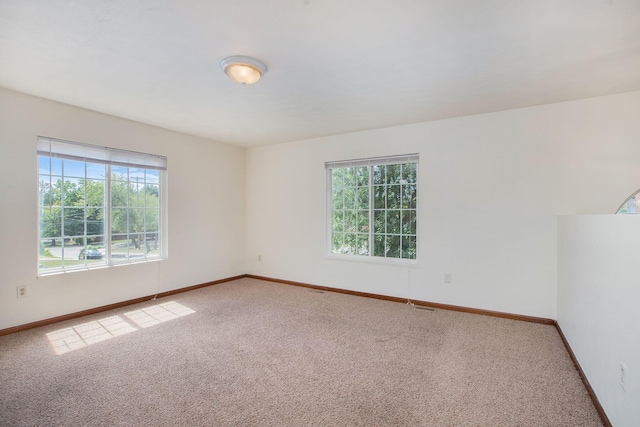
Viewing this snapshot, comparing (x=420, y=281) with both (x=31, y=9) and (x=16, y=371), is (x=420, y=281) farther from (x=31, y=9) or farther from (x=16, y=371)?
(x=31, y=9)

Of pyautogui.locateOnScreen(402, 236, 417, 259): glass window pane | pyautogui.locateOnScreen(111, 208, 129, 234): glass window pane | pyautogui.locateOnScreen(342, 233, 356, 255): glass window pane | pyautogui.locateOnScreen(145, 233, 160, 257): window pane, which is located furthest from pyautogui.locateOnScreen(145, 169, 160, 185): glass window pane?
pyautogui.locateOnScreen(402, 236, 417, 259): glass window pane

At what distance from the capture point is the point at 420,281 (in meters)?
4.07

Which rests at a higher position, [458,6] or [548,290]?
[458,6]

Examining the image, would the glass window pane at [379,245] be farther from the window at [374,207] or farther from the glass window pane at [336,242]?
the glass window pane at [336,242]

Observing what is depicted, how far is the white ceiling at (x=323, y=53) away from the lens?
180 cm

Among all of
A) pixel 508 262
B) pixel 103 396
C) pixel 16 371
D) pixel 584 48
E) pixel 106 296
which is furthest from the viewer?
pixel 106 296

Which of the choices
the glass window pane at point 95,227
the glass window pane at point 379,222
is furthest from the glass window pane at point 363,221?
the glass window pane at point 95,227

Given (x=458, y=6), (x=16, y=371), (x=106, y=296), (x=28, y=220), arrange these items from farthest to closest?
(x=106, y=296), (x=28, y=220), (x=16, y=371), (x=458, y=6)

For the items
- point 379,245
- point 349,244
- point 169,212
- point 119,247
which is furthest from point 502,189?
point 119,247

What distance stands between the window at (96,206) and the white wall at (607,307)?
16.1ft

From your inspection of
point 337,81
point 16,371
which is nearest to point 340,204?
point 337,81

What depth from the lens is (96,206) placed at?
3.76 meters

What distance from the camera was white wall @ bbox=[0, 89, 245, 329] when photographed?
307cm

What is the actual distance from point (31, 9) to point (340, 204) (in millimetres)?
3851
